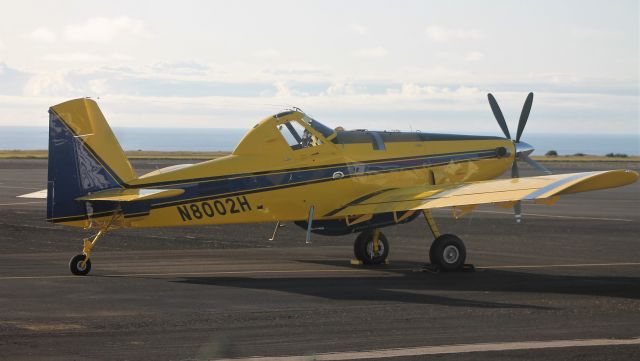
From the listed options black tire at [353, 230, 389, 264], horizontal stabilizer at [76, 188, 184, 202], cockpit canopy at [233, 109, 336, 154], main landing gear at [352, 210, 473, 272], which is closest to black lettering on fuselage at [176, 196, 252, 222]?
horizontal stabilizer at [76, 188, 184, 202]

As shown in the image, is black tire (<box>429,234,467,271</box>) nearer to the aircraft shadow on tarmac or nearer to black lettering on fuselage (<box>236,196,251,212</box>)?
the aircraft shadow on tarmac

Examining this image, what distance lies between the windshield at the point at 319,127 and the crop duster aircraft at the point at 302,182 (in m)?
0.03

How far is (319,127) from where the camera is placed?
61.7ft

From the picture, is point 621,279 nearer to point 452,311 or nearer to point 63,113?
point 452,311

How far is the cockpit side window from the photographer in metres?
18.4

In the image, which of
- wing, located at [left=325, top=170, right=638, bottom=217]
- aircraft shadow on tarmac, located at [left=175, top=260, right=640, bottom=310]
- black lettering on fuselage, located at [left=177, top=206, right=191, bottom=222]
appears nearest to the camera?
aircraft shadow on tarmac, located at [left=175, top=260, right=640, bottom=310]

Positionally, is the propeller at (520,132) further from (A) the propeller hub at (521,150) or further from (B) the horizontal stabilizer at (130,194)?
(B) the horizontal stabilizer at (130,194)

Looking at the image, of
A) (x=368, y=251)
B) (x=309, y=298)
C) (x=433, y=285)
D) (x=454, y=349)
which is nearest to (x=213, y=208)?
(x=309, y=298)

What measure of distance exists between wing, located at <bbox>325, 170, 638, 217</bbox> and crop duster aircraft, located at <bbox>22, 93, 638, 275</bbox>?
0.9 inches

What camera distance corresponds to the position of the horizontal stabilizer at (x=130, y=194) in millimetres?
16312

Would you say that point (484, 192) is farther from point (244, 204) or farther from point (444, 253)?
point (244, 204)

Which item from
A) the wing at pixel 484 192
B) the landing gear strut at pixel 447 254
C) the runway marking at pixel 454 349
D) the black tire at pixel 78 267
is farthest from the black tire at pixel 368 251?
the runway marking at pixel 454 349

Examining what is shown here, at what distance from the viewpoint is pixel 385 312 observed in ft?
44.2

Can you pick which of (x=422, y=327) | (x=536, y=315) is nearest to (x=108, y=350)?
(x=422, y=327)
